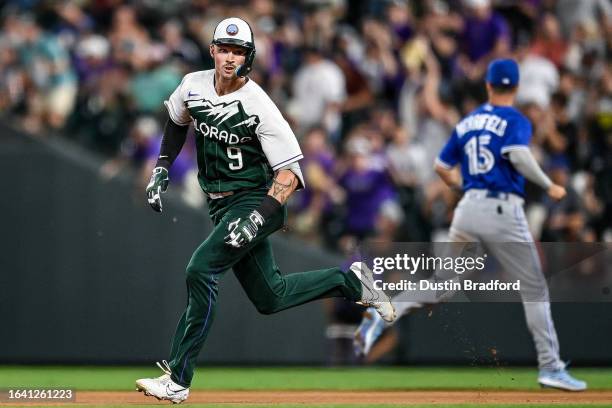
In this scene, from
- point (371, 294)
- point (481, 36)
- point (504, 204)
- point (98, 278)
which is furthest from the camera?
point (481, 36)

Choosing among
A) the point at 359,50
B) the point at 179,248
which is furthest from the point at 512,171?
the point at 359,50

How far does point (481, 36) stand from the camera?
14.9 meters

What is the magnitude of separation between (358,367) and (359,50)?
5.04 m

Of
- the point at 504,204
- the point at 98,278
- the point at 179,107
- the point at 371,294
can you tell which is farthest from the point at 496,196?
the point at 98,278

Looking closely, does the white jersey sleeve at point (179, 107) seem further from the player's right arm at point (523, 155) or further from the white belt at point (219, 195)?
the player's right arm at point (523, 155)

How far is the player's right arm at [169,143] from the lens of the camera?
7.50 m

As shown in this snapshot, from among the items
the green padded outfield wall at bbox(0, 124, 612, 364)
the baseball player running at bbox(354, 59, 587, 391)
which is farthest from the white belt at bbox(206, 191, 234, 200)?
the green padded outfield wall at bbox(0, 124, 612, 364)

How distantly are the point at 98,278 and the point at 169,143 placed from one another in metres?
4.09

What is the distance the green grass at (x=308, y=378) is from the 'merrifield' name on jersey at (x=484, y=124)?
195 cm

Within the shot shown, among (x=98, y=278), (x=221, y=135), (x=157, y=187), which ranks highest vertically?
(x=221, y=135)

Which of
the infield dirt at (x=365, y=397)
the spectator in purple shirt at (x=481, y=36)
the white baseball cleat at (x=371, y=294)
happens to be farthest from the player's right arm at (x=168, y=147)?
the spectator in purple shirt at (x=481, y=36)

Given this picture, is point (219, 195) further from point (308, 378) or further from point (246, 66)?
point (308, 378)

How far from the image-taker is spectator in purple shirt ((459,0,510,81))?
14734mm

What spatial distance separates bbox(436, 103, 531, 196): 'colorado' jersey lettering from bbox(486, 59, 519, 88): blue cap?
180 millimetres
